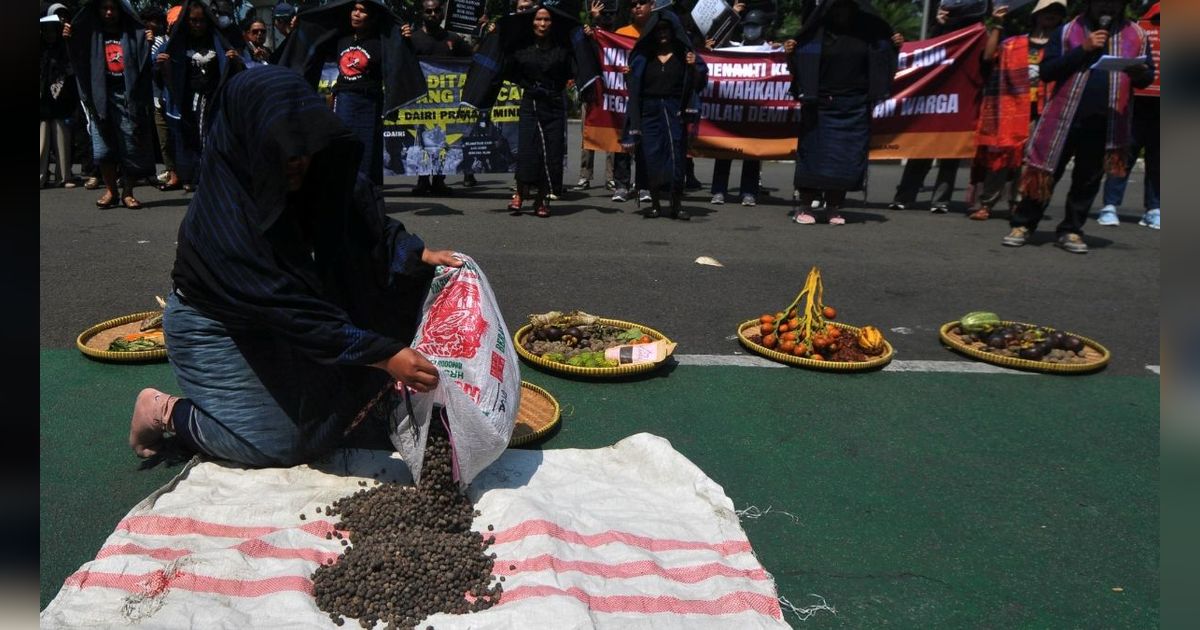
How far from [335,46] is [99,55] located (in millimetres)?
2319

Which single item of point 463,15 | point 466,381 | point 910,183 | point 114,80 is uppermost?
point 463,15

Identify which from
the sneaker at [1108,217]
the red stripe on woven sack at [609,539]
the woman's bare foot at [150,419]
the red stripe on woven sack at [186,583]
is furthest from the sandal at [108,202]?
the sneaker at [1108,217]

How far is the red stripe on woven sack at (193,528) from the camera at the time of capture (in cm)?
269

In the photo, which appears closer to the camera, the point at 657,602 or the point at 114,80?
the point at 657,602

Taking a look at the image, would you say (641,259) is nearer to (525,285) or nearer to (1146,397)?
(525,285)

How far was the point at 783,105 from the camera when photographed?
10555 mm

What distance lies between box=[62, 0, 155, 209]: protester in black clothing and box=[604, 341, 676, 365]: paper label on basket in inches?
257

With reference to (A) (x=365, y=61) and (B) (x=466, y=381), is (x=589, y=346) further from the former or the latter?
(A) (x=365, y=61)

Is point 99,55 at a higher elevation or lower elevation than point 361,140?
higher

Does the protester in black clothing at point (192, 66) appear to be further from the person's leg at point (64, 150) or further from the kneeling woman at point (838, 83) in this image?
the kneeling woman at point (838, 83)

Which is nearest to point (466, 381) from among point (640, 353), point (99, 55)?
point (640, 353)

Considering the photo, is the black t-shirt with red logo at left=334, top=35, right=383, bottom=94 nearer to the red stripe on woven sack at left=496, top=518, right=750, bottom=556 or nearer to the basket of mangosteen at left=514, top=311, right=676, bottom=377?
the basket of mangosteen at left=514, top=311, right=676, bottom=377

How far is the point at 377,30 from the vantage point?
816cm

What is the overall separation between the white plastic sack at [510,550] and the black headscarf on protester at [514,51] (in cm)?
603
